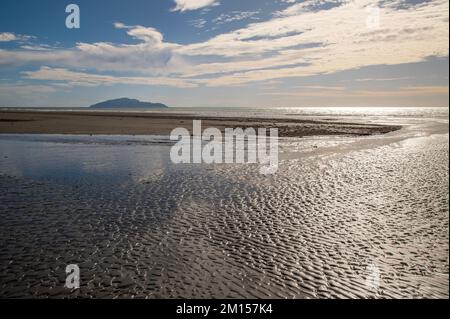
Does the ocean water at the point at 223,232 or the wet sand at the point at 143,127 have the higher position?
the wet sand at the point at 143,127

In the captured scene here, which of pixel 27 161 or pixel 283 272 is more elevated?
pixel 27 161

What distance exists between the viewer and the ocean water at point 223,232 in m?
8.91

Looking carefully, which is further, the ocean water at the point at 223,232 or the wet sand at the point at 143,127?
the wet sand at the point at 143,127

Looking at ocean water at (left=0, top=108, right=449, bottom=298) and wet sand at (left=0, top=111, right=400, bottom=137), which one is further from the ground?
wet sand at (left=0, top=111, right=400, bottom=137)

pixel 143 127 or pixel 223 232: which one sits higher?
pixel 143 127

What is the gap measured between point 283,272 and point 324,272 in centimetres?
114

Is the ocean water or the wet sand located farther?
the wet sand

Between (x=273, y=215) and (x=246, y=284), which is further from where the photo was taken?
(x=273, y=215)

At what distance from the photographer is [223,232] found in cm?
1253

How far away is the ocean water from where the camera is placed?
891cm

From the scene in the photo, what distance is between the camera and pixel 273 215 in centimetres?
1443

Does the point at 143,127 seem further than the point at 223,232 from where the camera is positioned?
Yes
